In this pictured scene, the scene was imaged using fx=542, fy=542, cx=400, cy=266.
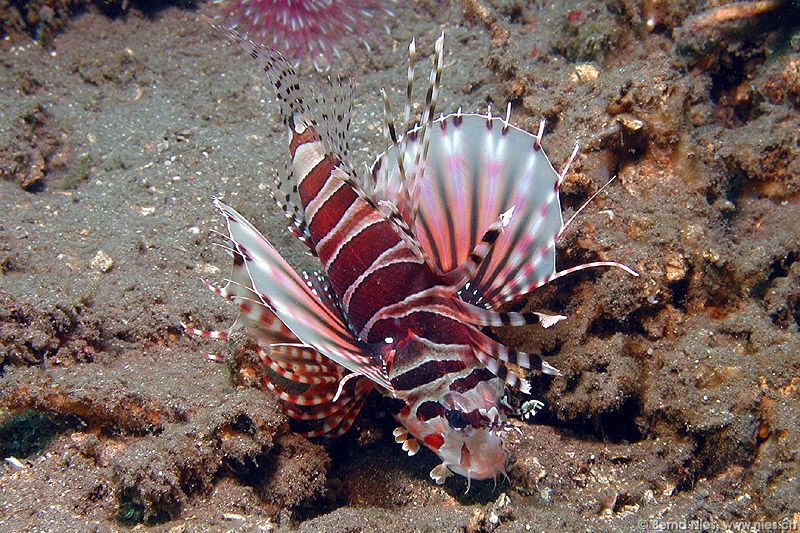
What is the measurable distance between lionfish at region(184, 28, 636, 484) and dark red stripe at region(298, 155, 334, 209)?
0.01 m

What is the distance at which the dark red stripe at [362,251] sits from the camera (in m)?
3.14

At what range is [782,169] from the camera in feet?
12.8

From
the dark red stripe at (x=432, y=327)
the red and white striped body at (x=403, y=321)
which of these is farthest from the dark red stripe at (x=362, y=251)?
the dark red stripe at (x=432, y=327)

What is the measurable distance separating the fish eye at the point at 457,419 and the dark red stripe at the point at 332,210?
1.38 m

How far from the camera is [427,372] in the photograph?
2789mm

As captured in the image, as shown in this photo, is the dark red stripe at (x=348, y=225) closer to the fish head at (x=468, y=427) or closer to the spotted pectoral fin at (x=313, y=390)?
the spotted pectoral fin at (x=313, y=390)

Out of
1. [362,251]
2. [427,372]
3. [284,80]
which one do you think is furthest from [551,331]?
[284,80]

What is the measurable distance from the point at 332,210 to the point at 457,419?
1514 millimetres

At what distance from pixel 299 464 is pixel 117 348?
143cm

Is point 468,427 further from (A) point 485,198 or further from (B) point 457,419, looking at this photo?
(A) point 485,198

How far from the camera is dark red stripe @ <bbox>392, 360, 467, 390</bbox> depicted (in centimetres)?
277

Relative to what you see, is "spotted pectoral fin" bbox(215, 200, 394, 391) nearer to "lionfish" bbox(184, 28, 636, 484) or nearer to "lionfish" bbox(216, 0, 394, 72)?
"lionfish" bbox(184, 28, 636, 484)

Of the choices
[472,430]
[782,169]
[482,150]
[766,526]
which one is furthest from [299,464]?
[782,169]

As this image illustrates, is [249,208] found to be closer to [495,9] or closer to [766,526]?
[495,9]
